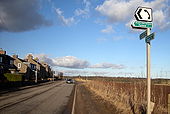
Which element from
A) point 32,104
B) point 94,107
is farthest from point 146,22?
point 32,104

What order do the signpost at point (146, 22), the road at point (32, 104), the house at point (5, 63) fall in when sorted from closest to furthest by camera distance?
1. the signpost at point (146, 22)
2. the road at point (32, 104)
3. the house at point (5, 63)

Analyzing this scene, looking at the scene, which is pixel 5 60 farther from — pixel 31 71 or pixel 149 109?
pixel 149 109

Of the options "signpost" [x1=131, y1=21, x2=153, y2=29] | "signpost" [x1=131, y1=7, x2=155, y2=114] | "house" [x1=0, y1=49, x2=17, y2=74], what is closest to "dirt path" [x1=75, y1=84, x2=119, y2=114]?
"signpost" [x1=131, y1=7, x2=155, y2=114]

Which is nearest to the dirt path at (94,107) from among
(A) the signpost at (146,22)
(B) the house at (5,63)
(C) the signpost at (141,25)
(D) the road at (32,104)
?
(D) the road at (32,104)

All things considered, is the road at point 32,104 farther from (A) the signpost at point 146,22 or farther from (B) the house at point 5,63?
(B) the house at point 5,63

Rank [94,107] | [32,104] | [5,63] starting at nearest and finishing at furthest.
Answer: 1. [94,107]
2. [32,104]
3. [5,63]

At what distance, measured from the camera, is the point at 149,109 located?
6.88m

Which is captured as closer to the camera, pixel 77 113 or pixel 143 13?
pixel 143 13

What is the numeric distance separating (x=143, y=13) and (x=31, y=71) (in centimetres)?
9119

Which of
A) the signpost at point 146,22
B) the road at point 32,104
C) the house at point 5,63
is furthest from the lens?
the house at point 5,63

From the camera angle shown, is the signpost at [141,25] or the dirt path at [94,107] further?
the dirt path at [94,107]

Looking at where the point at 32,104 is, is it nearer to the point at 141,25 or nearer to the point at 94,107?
the point at 94,107

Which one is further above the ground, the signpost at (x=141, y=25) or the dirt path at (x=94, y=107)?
the signpost at (x=141, y=25)

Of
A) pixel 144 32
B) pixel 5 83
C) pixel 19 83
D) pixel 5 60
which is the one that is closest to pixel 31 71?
pixel 5 60
